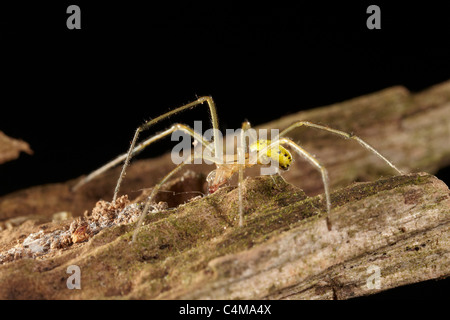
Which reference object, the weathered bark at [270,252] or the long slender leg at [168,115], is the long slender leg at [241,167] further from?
the long slender leg at [168,115]

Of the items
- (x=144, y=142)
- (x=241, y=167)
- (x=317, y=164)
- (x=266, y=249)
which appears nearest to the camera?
(x=266, y=249)

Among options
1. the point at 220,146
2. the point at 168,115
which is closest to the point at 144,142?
the point at 168,115

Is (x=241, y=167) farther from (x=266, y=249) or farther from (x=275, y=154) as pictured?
(x=266, y=249)

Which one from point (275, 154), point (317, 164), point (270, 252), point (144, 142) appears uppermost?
point (144, 142)

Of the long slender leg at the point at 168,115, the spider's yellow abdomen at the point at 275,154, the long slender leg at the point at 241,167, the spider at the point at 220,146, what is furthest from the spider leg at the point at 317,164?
the long slender leg at the point at 168,115

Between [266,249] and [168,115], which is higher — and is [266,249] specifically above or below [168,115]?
below

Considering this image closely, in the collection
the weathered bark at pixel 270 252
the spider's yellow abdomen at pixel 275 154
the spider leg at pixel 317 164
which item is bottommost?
the weathered bark at pixel 270 252
